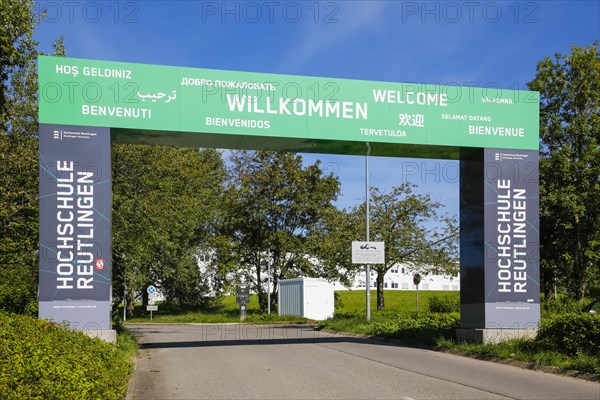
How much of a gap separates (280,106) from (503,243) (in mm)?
6801

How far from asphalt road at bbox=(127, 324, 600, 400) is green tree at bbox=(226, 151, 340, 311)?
29.3 m

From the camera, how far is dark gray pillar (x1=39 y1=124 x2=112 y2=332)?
48.1 feet

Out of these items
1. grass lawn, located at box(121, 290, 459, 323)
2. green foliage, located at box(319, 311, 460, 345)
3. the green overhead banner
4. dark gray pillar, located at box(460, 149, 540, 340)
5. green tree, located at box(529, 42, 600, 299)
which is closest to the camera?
the green overhead banner

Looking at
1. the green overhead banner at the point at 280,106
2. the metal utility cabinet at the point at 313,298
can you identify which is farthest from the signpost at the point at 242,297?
the green overhead banner at the point at 280,106

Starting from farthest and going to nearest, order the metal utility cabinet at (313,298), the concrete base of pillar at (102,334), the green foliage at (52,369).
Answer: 1. the metal utility cabinet at (313,298)
2. the concrete base of pillar at (102,334)
3. the green foliage at (52,369)

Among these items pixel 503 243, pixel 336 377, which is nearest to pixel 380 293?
pixel 503 243

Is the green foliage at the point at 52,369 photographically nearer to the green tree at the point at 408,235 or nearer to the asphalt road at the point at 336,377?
the asphalt road at the point at 336,377

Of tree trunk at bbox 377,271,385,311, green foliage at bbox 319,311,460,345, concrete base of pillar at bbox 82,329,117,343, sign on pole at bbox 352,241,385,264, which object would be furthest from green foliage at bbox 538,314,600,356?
tree trunk at bbox 377,271,385,311

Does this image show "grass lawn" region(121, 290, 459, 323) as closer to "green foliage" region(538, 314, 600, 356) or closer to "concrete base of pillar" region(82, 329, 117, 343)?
"green foliage" region(538, 314, 600, 356)

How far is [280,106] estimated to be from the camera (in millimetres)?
16312

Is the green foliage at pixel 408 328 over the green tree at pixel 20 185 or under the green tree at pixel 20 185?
under

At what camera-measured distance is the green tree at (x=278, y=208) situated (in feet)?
157

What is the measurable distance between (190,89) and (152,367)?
6.37m

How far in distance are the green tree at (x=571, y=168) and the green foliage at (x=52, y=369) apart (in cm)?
2897
